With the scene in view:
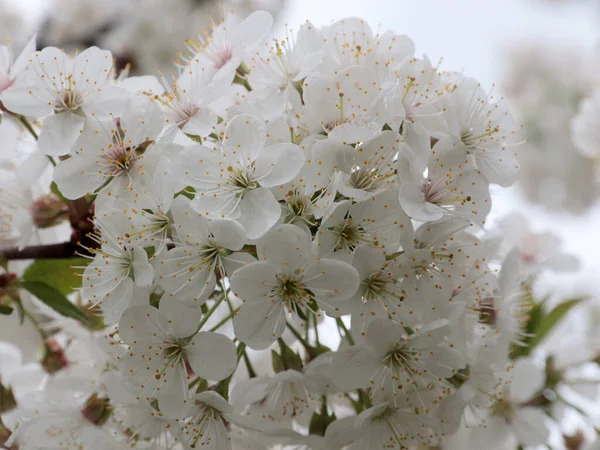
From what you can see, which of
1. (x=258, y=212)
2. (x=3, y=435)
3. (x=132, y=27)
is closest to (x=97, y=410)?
(x=3, y=435)

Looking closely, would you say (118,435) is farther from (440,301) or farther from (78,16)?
(78,16)

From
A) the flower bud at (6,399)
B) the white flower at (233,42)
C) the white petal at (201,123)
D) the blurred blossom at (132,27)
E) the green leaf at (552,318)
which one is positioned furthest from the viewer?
the blurred blossom at (132,27)

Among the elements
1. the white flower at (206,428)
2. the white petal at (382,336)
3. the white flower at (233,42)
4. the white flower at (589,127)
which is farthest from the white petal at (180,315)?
the white flower at (589,127)

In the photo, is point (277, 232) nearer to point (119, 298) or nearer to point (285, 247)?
point (285, 247)

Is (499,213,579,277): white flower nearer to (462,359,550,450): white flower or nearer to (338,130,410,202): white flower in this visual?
(462,359,550,450): white flower

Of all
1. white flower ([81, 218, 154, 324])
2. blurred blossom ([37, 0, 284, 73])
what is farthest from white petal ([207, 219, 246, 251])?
blurred blossom ([37, 0, 284, 73])

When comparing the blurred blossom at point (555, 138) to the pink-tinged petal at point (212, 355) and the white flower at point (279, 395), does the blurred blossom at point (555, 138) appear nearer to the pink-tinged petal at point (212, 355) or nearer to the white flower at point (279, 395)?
the white flower at point (279, 395)
